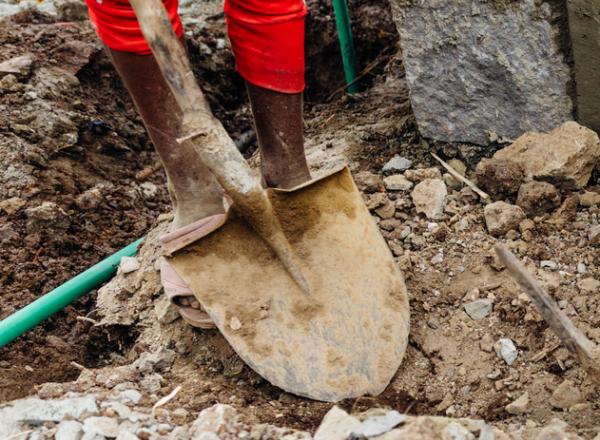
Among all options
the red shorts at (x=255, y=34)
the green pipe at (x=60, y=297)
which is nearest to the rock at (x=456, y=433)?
the red shorts at (x=255, y=34)

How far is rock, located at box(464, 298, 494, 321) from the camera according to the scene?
74.7 inches

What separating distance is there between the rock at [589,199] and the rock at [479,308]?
43cm

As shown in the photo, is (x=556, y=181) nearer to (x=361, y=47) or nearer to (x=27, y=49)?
(x=361, y=47)

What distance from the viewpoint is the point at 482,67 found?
2.22 meters

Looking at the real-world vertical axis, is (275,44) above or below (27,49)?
above

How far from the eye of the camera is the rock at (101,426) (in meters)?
1.56

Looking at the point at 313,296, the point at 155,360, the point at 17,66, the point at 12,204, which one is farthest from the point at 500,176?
the point at 17,66

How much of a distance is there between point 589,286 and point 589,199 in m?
0.32

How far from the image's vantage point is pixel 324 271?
1.85 metres

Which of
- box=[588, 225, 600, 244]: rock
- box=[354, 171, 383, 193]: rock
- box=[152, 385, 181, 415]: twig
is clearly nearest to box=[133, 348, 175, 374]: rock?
box=[152, 385, 181, 415]: twig

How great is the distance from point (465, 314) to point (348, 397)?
0.41m

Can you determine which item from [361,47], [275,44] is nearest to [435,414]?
[275,44]

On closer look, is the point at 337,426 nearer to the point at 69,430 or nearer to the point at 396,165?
the point at 69,430

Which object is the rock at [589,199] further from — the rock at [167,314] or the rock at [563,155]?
the rock at [167,314]
